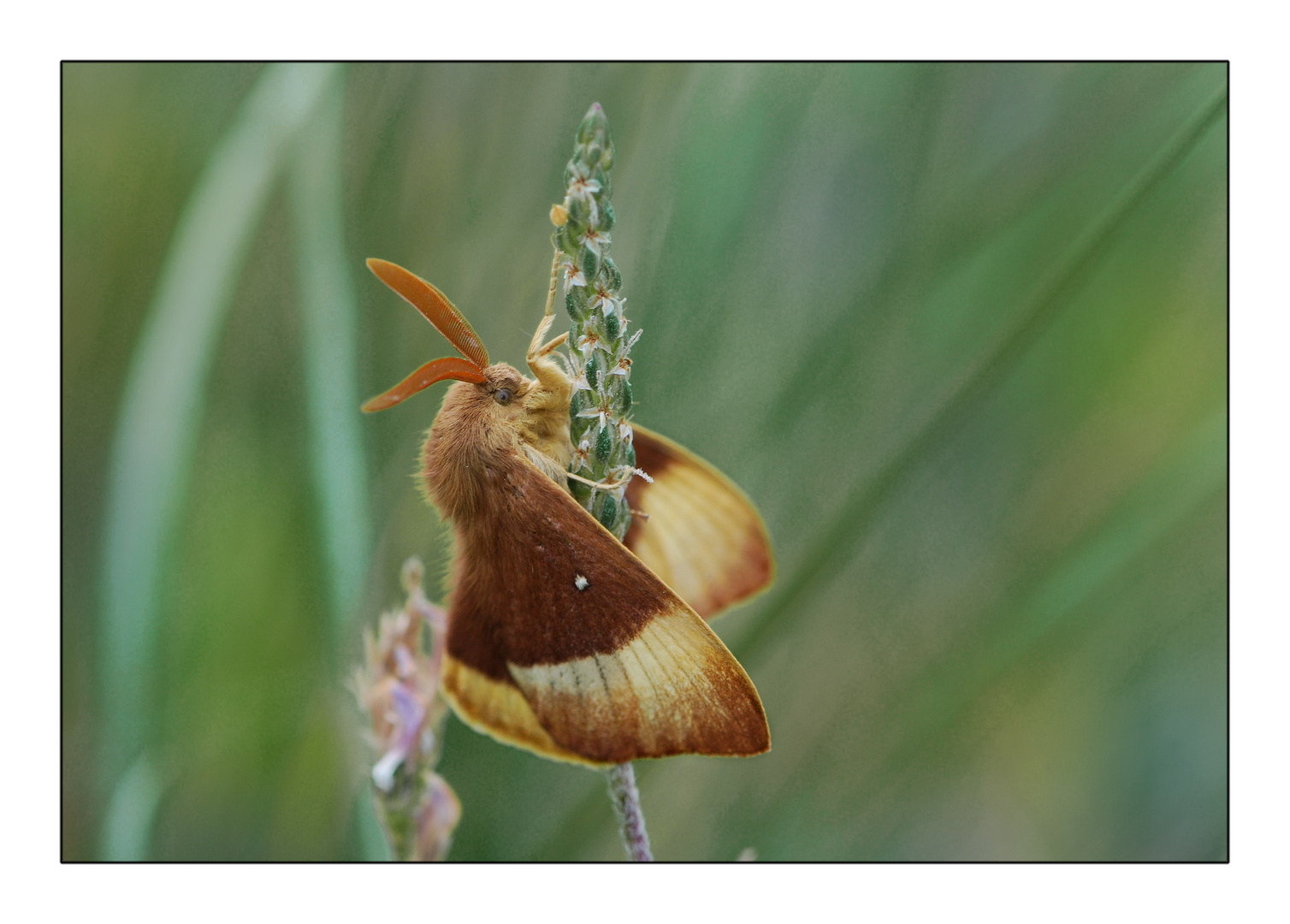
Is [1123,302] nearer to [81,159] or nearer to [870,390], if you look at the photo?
[870,390]

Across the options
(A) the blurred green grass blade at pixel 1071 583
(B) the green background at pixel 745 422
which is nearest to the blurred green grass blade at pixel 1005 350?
(B) the green background at pixel 745 422

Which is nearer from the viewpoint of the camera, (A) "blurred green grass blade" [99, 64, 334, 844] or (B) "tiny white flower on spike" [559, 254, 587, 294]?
(B) "tiny white flower on spike" [559, 254, 587, 294]

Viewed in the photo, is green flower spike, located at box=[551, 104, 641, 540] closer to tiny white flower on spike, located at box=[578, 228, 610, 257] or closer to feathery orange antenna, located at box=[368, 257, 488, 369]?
tiny white flower on spike, located at box=[578, 228, 610, 257]

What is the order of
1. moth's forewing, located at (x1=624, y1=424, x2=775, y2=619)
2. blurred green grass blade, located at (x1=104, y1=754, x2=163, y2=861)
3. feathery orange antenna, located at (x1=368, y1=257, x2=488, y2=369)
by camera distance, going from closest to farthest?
feathery orange antenna, located at (x1=368, y1=257, x2=488, y2=369) < moth's forewing, located at (x1=624, y1=424, x2=775, y2=619) < blurred green grass blade, located at (x1=104, y1=754, x2=163, y2=861)

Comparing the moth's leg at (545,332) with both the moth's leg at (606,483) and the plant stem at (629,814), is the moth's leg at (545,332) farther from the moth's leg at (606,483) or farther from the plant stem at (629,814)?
the plant stem at (629,814)

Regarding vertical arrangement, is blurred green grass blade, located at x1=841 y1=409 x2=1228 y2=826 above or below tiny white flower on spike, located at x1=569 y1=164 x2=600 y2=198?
below

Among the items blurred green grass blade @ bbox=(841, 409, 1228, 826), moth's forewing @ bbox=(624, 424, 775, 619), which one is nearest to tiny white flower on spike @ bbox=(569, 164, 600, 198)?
moth's forewing @ bbox=(624, 424, 775, 619)

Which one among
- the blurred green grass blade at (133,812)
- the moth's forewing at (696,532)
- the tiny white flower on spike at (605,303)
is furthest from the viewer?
the blurred green grass blade at (133,812)
